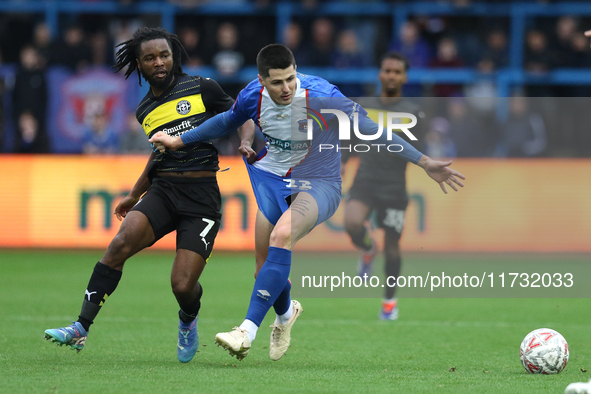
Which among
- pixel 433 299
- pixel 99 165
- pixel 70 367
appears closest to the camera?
pixel 70 367

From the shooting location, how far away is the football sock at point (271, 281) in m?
5.41

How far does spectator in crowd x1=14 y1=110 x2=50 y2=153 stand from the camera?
14.5m

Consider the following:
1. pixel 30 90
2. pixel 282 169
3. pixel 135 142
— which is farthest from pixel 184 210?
pixel 30 90

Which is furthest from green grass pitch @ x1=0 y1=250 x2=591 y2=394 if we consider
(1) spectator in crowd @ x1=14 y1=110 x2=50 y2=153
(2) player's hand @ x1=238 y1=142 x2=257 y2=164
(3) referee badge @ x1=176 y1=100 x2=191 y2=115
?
(1) spectator in crowd @ x1=14 y1=110 x2=50 y2=153

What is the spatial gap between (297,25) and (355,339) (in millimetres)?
10414

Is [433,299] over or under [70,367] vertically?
under

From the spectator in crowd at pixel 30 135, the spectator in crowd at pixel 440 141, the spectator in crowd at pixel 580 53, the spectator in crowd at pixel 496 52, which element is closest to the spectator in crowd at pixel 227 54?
the spectator in crowd at pixel 30 135

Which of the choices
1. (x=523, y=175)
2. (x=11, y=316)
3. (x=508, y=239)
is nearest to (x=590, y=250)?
(x=508, y=239)

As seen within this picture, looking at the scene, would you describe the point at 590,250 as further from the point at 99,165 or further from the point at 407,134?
the point at 99,165

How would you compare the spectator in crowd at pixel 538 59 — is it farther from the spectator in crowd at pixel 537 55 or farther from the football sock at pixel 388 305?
the football sock at pixel 388 305

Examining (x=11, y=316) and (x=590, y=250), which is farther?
(x=590, y=250)

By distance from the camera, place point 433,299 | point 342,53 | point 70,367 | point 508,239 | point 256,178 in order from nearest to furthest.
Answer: point 70,367
point 256,178
point 433,299
point 508,239
point 342,53

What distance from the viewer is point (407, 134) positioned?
7262 mm

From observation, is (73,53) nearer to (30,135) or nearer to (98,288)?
(30,135)
